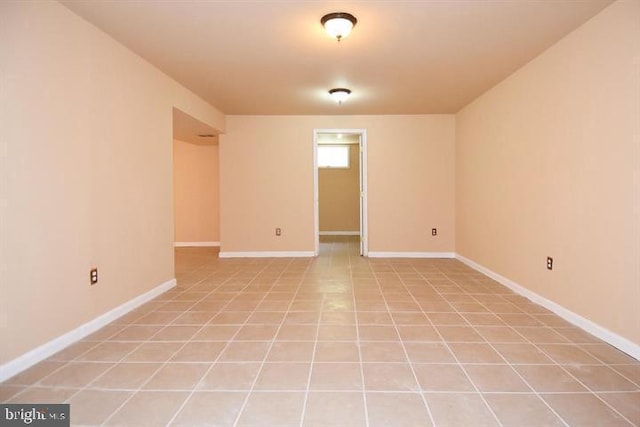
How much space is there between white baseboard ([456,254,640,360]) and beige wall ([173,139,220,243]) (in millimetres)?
5106

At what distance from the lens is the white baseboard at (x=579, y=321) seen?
215cm

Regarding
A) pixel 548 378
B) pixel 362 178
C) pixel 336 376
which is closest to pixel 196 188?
pixel 362 178

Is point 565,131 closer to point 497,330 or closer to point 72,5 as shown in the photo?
point 497,330

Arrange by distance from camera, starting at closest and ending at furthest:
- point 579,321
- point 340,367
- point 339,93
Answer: point 340,367, point 579,321, point 339,93

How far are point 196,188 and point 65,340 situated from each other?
484cm

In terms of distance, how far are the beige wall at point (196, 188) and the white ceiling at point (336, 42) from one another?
2628mm

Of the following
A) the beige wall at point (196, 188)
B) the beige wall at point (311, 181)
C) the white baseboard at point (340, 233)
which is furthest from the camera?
the white baseboard at point (340, 233)

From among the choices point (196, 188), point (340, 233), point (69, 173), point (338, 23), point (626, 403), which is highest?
point (338, 23)

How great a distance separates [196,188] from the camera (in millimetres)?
6867

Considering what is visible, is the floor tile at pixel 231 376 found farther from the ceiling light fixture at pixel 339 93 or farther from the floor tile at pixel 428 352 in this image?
the ceiling light fixture at pixel 339 93

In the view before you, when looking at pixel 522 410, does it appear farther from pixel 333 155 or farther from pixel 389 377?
pixel 333 155

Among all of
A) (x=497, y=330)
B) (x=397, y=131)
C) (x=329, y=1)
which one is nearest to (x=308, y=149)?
(x=397, y=131)

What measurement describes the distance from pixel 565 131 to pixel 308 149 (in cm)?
360

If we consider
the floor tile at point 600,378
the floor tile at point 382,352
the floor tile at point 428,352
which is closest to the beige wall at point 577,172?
the floor tile at point 600,378
